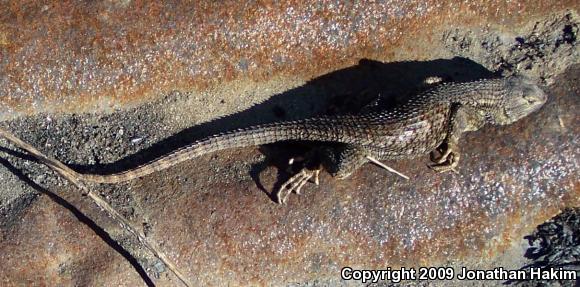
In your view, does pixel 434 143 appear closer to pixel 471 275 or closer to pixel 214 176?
pixel 471 275

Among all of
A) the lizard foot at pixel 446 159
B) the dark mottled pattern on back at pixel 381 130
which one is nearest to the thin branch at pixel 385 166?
the dark mottled pattern on back at pixel 381 130

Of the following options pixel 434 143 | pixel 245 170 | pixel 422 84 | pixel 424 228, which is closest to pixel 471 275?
pixel 424 228

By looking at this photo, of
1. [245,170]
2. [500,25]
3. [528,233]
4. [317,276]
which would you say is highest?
[500,25]

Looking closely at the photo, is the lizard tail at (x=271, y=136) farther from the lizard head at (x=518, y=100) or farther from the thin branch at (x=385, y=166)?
Answer: the lizard head at (x=518, y=100)

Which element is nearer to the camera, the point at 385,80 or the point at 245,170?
the point at 245,170

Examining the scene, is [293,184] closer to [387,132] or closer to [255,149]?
[255,149]

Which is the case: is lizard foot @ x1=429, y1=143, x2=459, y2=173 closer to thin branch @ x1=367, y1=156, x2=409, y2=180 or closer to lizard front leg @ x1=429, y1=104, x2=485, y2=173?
Result: lizard front leg @ x1=429, y1=104, x2=485, y2=173

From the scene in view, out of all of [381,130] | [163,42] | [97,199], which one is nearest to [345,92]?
[381,130]
